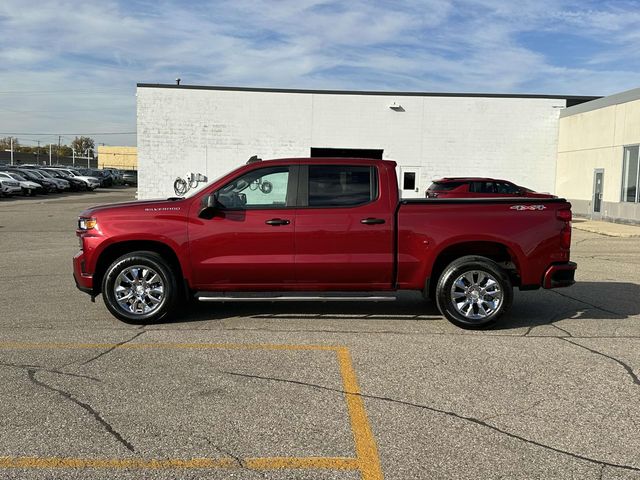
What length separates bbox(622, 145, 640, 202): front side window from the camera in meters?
21.7

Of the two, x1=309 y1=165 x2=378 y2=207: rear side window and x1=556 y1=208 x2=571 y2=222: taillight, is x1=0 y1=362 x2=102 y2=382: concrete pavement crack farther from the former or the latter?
x1=556 y1=208 x2=571 y2=222: taillight

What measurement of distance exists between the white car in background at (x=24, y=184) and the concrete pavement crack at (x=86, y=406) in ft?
128

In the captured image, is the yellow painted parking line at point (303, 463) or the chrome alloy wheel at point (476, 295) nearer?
the yellow painted parking line at point (303, 463)

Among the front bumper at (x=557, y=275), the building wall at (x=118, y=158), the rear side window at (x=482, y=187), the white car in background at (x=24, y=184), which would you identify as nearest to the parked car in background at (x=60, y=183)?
the white car in background at (x=24, y=184)

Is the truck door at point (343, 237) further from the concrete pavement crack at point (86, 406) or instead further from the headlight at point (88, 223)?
the concrete pavement crack at point (86, 406)

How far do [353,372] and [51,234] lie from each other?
1430 centimetres

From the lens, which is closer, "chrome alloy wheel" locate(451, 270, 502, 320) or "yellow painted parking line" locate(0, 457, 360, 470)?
"yellow painted parking line" locate(0, 457, 360, 470)

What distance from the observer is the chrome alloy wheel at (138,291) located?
673 cm

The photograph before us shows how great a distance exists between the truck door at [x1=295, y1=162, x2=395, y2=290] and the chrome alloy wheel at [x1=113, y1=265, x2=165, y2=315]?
1.64 meters

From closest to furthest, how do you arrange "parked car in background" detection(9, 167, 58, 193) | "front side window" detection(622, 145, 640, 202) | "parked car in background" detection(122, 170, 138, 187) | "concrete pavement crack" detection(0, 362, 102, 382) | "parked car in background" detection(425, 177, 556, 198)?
1. "concrete pavement crack" detection(0, 362, 102, 382)
2. "parked car in background" detection(425, 177, 556, 198)
3. "front side window" detection(622, 145, 640, 202)
4. "parked car in background" detection(9, 167, 58, 193)
5. "parked car in background" detection(122, 170, 138, 187)

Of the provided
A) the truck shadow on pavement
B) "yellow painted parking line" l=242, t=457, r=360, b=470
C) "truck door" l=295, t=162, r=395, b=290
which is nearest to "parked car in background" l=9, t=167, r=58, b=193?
the truck shadow on pavement

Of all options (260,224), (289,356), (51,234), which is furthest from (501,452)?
(51,234)

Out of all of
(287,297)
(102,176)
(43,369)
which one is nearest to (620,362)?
(287,297)

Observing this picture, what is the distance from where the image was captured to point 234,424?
13.3 ft
